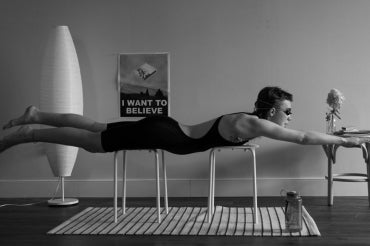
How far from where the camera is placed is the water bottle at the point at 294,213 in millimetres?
2943

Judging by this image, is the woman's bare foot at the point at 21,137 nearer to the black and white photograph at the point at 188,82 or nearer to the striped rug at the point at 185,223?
the striped rug at the point at 185,223

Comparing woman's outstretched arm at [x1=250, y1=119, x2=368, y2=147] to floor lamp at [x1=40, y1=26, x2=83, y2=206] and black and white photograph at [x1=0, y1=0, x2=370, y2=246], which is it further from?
floor lamp at [x1=40, y1=26, x2=83, y2=206]

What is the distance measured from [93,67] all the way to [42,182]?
1.25 meters

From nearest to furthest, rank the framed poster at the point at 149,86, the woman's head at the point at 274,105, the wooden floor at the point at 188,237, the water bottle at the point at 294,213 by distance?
the wooden floor at the point at 188,237, the water bottle at the point at 294,213, the woman's head at the point at 274,105, the framed poster at the point at 149,86

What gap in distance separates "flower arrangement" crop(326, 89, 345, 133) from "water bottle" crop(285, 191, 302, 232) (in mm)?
1358

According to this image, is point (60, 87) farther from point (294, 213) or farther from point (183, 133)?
point (294, 213)

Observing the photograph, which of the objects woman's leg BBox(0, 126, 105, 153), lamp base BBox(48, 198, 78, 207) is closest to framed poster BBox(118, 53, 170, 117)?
lamp base BBox(48, 198, 78, 207)

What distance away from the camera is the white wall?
14.8ft

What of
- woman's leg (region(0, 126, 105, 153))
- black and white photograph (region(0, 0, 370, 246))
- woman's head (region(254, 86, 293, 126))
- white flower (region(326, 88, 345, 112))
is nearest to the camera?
woman's leg (region(0, 126, 105, 153))

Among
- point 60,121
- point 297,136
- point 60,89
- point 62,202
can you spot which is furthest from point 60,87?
point 297,136

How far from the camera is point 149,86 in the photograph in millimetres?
4590

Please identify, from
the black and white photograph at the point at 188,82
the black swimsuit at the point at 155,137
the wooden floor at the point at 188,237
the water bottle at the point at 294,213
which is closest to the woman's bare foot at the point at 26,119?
the black swimsuit at the point at 155,137

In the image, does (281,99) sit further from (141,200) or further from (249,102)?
(141,200)

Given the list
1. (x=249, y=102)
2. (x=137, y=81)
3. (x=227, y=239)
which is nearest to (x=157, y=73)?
(x=137, y=81)
